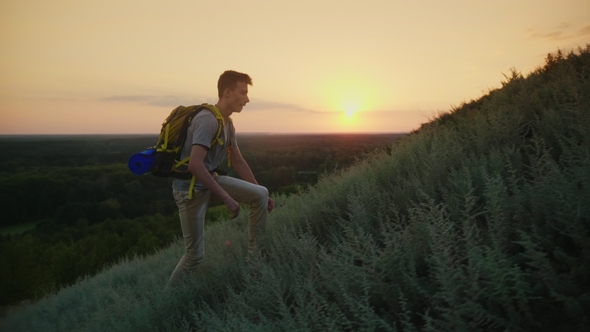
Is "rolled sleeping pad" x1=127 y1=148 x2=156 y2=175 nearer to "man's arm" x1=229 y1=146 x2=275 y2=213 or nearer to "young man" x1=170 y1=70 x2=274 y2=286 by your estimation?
"young man" x1=170 y1=70 x2=274 y2=286

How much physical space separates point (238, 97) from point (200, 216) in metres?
1.43

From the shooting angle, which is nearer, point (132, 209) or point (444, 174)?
point (444, 174)

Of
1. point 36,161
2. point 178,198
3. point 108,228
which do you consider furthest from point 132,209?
point 178,198

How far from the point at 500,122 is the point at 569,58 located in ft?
10.6

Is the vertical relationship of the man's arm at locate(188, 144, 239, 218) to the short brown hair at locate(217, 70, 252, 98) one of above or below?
below

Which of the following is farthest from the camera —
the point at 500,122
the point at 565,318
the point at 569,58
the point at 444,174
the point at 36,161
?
the point at 36,161

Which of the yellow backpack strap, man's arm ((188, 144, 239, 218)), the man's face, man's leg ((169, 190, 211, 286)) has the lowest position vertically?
man's leg ((169, 190, 211, 286))

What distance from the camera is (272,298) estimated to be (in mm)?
3439

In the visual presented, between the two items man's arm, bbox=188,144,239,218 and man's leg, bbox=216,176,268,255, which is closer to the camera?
man's arm, bbox=188,144,239,218

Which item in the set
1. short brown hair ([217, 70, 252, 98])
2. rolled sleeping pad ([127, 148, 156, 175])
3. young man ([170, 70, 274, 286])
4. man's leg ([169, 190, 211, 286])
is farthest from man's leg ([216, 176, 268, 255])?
short brown hair ([217, 70, 252, 98])

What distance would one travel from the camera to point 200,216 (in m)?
4.33

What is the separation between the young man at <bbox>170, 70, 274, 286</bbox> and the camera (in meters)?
3.95

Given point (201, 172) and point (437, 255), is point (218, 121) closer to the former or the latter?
point (201, 172)

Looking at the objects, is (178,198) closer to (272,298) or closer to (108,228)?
(272,298)
